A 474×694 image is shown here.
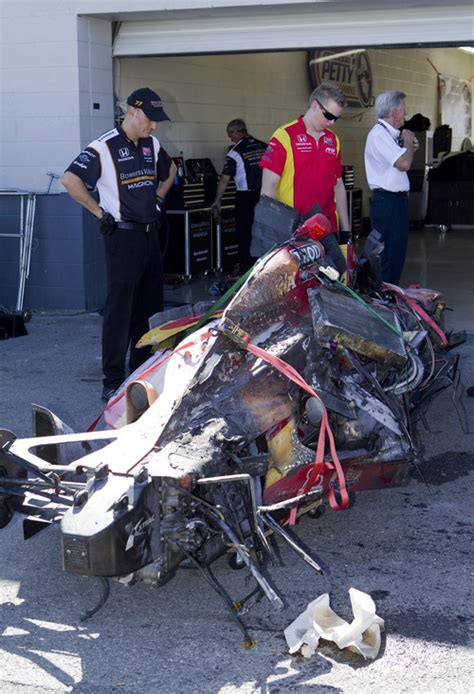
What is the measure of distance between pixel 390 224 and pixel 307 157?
183cm

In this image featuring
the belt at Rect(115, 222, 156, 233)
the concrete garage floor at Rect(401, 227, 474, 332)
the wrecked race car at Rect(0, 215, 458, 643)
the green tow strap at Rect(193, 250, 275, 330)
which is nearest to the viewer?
the wrecked race car at Rect(0, 215, 458, 643)

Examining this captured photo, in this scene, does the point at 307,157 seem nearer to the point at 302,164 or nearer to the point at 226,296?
the point at 302,164

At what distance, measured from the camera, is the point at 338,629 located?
397 cm

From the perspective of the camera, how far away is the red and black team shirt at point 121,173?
23.6 ft

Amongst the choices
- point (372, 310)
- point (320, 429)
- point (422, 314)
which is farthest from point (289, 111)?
point (320, 429)

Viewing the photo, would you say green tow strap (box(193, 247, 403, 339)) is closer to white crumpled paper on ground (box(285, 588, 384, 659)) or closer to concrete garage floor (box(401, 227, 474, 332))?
white crumpled paper on ground (box(285, 588, 384, 659))

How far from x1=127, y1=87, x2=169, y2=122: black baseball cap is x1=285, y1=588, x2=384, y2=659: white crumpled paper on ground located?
4051 millimetres

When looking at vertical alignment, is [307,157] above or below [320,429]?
above

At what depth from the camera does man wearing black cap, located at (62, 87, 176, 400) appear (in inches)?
282

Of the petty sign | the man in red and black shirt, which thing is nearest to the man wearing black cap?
the man in red and black shirt

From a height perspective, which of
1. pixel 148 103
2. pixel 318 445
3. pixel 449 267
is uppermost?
pixel 148 103

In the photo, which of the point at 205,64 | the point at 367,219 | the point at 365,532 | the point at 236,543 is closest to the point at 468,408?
the point at 365,532

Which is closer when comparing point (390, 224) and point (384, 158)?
point (384, 158)

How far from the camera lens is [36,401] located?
24.7 ft
